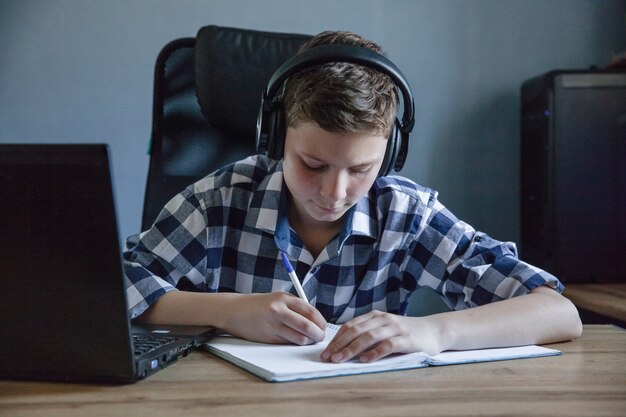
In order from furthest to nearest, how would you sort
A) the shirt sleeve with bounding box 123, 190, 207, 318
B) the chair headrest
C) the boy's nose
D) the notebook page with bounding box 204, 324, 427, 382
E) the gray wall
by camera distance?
the gray wall, the chair headrest, the shirt sleeve with bounding box 123, 190, 207, 318, the boy's nose, the notebook page with bounding box 204, 324, 427, 382

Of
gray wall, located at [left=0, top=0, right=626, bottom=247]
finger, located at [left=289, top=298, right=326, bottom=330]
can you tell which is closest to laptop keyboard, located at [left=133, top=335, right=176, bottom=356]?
finger, located at [left=289, top=298, right=326, bottom=330]

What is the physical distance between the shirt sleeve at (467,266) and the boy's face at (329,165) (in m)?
0.19

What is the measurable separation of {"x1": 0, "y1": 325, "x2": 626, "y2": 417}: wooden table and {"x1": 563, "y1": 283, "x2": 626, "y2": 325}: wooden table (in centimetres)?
66

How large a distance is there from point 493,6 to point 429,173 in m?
0.49

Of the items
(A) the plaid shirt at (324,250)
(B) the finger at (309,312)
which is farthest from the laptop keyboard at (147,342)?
(A) the plaid shirt at (324,250)

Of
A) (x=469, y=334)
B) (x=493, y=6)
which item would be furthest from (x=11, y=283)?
(x=493, y=6)

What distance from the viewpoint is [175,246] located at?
3.55 ft

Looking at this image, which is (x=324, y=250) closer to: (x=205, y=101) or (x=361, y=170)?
(x=361, y=170)

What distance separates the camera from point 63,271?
0.60 m

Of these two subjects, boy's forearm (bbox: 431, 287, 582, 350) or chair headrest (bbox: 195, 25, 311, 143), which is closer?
boy's forearm (bbox: 431, 287, 582, 350)

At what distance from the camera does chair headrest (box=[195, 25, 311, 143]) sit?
132 centimetres

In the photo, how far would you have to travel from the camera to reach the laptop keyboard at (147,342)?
718mm

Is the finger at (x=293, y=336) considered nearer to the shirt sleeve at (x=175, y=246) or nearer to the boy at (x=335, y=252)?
the boy at (x=335, y=252)

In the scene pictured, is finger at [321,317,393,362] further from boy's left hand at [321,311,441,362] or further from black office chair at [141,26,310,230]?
black office chair at [141,26,310,230]
